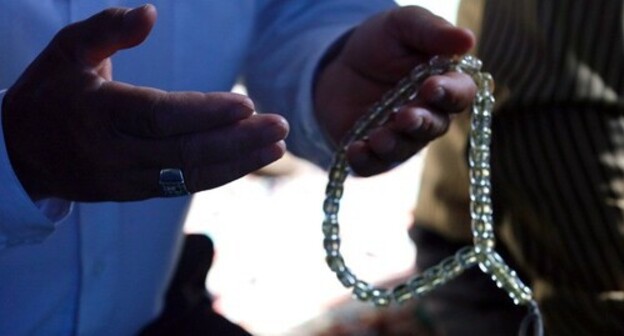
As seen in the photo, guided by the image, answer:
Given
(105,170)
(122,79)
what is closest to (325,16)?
(122,79)

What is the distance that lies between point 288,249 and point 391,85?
300 mm

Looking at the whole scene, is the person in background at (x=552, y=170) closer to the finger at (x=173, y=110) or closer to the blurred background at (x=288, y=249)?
the blurred background at (x=288, y=249)

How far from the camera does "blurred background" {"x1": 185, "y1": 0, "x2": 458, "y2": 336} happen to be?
2.62 feet

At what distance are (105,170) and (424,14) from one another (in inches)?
8.1

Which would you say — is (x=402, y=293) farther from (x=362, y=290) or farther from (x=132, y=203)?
(x=132, y=203)

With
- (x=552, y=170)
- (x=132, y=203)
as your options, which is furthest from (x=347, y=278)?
(x=552, y=170)

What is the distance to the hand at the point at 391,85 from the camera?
0.49m

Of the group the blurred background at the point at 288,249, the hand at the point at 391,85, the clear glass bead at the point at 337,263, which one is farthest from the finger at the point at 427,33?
the blurred background at the point at 288,249

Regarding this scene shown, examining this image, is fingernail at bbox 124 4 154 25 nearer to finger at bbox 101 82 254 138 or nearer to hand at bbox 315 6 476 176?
finger at bbox 101 82 254 138

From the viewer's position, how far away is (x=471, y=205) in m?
0.50

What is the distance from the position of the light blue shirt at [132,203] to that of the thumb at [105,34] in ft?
0.14

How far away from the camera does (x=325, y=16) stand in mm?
677

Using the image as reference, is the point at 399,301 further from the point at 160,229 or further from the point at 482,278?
the point at 482,278

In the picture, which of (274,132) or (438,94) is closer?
(274,132)
